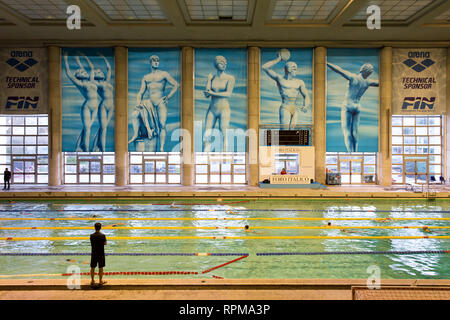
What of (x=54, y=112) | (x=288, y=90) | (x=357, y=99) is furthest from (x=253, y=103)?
(x=54, y=112)

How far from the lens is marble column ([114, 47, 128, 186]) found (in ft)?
68.0

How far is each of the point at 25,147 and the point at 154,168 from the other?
8974 mm

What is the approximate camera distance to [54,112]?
811 inches

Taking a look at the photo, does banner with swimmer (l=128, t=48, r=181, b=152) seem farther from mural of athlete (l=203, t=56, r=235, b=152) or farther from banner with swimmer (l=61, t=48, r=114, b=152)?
mural of athlete (l=203, t=56, r=235, b=152)

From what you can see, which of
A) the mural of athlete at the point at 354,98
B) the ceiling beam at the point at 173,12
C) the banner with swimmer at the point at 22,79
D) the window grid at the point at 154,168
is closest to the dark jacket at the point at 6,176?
the banner with swimmer at the point at 22,79

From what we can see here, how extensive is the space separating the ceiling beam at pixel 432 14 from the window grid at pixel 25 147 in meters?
24.1

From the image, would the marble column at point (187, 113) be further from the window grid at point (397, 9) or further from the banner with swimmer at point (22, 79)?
the window grid at point (397, 9)

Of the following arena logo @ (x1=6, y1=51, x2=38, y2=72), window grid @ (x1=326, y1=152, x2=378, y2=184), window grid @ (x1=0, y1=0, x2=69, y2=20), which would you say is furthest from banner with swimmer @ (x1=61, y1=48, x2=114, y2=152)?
window grid @ (x1=326, y1=152, x2=378, y2=184)

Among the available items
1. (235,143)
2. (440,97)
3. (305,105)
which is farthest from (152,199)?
(440,97)

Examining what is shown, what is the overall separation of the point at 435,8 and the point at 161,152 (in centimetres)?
1782

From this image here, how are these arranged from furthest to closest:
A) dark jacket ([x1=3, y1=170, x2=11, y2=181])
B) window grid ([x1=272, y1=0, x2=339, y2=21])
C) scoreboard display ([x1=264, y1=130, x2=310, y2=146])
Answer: scoreboard display ([x1=264, y1=130, x2=310, y2=146]) < dark jacket ([x1=3, y1=170, x2=11, y2=181]) < window grid ([x1=272, y1=0, x2=339, y2=21])

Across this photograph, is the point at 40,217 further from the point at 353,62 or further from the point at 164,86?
the point at 353,62

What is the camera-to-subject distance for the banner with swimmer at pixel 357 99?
2109cm

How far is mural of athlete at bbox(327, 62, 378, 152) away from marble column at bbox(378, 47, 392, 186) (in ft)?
2.36
